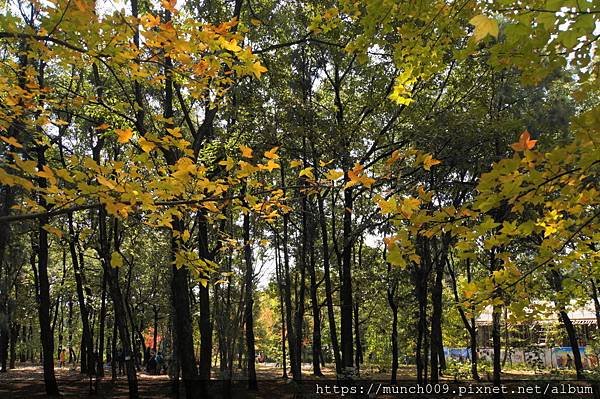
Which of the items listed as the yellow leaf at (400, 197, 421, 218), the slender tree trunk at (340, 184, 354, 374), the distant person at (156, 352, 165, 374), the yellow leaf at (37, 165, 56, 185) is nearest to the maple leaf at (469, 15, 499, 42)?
the yellow leaf at (400, 197, 421, 218)

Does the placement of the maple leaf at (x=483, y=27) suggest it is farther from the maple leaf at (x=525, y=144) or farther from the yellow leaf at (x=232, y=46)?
the yellow leaf at (x=232, y=46)

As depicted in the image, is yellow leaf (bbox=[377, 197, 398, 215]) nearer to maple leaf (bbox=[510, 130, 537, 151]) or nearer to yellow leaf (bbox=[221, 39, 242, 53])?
maple leaf (bbox=[510, 130, 537, 151])

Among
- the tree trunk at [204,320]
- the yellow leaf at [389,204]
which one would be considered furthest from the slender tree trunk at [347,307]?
the yellow leaf at [389,204]

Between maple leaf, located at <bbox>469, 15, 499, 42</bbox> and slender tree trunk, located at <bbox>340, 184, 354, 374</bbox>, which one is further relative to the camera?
slender tree trunk, located at <bbox>340, 184, 354, 374</bbox>

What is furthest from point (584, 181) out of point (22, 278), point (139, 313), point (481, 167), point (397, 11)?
point (22, 278)

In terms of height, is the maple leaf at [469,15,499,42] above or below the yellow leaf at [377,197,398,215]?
above

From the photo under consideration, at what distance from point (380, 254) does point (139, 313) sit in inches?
570

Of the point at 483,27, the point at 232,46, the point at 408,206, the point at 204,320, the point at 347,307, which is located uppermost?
the point at 232,46

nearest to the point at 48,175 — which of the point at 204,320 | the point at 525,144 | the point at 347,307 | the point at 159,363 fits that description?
the point at 525,144

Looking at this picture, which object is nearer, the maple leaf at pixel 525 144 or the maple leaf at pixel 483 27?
the maple leaf at pixel 483 27

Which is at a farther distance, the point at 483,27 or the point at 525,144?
the point at 525,144

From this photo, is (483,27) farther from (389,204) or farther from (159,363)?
(159,363)

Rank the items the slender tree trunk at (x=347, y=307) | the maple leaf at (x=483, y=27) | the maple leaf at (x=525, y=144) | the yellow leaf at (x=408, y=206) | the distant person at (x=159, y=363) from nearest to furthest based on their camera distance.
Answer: the maple leaf at (x=483, y=27), the maple leaf at (x=525, y=144), the yellow leaf at (x=408, y=206), the slender tree trunk at (x=347, y=307), the distant person at (x=159, y=363)

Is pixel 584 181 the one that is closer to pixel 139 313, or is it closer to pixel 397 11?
pixel 397 11
